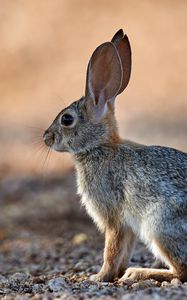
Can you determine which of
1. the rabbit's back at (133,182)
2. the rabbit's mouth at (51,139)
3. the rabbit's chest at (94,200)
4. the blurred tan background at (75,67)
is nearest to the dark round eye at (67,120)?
the rabbit's mouth at (51,139)

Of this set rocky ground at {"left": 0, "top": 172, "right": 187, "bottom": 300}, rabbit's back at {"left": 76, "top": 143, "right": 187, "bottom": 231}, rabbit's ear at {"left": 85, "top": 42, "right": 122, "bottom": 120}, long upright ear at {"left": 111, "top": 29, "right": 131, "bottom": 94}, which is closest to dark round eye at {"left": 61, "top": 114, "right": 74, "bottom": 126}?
rabbit's ear at {"left": 85, "top": 42, "right": 122, "bottom": 120}

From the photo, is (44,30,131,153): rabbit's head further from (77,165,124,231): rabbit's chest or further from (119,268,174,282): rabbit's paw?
(119,268,174,282): rabbit's paw

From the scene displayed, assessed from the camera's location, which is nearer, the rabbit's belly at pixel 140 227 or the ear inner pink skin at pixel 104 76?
the rabbit's belly at pixel 140 227

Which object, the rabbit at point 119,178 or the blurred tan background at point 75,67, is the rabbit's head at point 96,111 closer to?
the rabbit at point 119,178

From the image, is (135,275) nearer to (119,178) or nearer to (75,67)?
(119,178)

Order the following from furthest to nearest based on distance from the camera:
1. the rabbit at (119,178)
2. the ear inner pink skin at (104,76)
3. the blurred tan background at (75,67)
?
the blurred tan background at (75,67)
the ear inner pink skin at (104,76)
the rabbit at (119,178)

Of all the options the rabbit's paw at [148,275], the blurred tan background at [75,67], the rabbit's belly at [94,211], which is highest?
the blurred tan background at [75,67]

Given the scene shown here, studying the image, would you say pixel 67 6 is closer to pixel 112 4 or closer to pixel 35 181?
pixel 112 4
